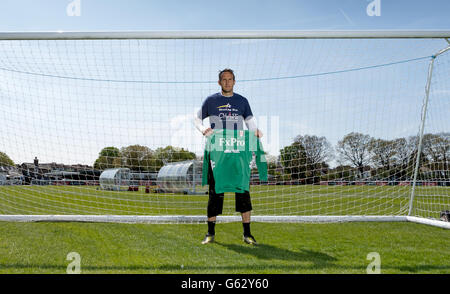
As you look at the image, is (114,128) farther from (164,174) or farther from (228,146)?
(164,174)

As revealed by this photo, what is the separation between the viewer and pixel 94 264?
2.84m

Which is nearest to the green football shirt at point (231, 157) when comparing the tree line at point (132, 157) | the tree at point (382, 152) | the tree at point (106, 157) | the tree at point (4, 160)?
the tree line at point (132, 157)

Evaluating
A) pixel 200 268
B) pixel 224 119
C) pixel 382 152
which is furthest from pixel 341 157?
pixel 200 268

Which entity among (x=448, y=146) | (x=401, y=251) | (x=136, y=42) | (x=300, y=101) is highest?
(x=136, y=42)

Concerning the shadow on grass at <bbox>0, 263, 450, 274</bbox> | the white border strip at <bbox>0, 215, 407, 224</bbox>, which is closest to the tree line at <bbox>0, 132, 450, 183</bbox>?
the white border strip at <bbox>0, 215, 407, 224</bbox>

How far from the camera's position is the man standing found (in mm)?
3770

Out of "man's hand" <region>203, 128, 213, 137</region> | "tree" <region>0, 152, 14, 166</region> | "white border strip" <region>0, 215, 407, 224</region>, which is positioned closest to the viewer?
"man's hand" <region>203, 128, 213, 137</region>

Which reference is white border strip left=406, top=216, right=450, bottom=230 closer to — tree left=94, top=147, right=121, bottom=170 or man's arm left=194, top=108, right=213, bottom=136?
man's arm left=194, top=108, right=213, bottom=136

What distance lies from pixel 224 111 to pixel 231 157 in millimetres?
597

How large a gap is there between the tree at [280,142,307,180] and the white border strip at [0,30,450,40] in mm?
1927

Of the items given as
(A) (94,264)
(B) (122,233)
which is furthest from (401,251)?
(B) (122,233)
